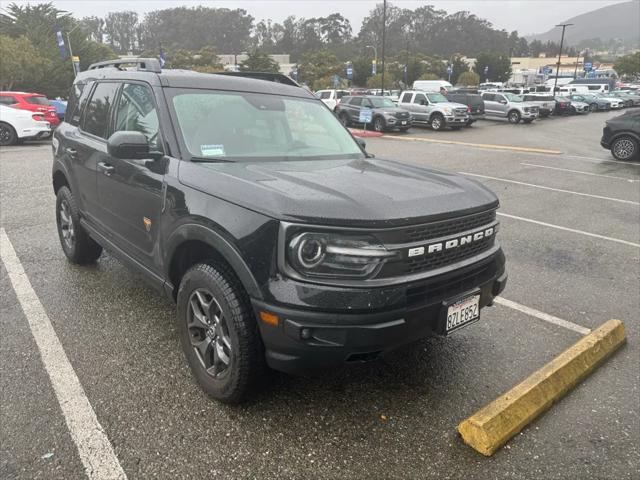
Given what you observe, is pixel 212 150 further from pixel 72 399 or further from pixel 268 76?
pixel 72 399

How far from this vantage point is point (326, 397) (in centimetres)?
300

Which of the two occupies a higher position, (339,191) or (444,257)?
(339,191)

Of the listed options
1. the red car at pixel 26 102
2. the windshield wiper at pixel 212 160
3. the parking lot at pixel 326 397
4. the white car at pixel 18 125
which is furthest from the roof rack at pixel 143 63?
the red car at pixel 26 102

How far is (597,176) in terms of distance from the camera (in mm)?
11602

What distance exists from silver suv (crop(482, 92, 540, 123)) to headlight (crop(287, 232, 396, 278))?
92.7 feet

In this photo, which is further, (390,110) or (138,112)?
(390,110)

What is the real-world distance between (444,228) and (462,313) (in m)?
0.49

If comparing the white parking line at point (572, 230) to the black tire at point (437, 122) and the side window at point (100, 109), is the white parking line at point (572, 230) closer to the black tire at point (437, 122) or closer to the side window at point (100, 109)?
the side window at point (100, 109)

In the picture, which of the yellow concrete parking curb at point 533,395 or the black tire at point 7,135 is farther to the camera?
the black tire at point 7,135

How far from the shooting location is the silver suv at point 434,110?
23781 mm

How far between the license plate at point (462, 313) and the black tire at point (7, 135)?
627 inches

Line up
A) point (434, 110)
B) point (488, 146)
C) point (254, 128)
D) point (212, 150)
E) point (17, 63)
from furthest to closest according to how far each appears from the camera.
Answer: point (17, 63)
point (434, 110)
point (488, 146)
point (254, 128)
point (212, 150)

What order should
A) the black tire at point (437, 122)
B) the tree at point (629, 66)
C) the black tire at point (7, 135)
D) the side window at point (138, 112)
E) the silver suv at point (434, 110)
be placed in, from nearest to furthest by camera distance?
1. the side window at point (138, 112)
2. the black tire at point (7, 135)
3. the silver suv at point (434, 110)
4. the black tire at point (437, 122)
5. the tree at point (629, 66)

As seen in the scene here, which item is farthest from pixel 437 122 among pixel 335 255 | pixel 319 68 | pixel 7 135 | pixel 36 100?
pixel 319 68
